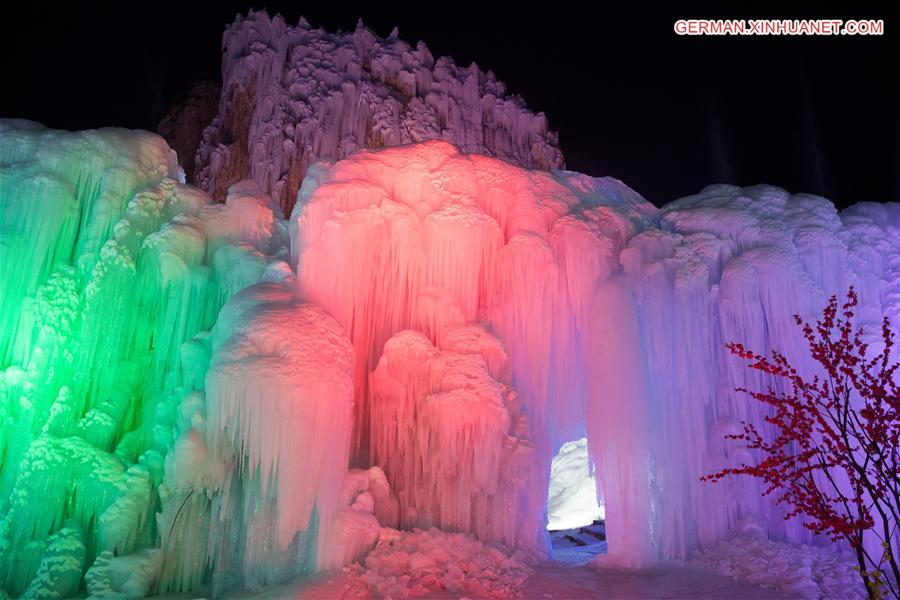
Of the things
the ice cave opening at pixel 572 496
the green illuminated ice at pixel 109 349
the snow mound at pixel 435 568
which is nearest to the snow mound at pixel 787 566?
the snow mound at pixel 435 568

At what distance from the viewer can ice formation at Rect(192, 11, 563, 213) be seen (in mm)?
15938

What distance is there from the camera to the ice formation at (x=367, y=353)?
683cm

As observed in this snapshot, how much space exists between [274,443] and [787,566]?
5478 millimetres

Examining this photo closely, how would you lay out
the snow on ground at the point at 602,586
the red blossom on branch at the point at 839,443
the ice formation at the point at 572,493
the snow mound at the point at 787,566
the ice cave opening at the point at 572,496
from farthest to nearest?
the ice formation at the point at 572,493 → the ice cave opening at the point at 572,496 → the snow mound at the point at 787,566 → the snow on ground at the point at 602,586 → the red blossom on branch at the point at 839,443

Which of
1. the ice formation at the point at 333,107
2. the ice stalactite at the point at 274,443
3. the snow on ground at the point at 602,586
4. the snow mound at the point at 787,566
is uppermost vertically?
the ice formation at the point at 333,107

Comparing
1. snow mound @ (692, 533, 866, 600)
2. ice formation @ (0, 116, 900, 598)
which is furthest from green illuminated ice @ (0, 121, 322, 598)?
snow mound @ (692, 533, 866, 600)

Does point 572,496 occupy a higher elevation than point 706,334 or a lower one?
lower

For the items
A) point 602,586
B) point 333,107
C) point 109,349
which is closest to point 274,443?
point 109,349

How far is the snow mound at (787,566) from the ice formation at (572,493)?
5825 mm

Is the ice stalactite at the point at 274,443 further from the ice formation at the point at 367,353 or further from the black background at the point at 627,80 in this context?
the black background at the point at 627,80

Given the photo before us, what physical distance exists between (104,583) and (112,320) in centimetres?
317

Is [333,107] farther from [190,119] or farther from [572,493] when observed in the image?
[572,493]

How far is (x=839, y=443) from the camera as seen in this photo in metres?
4.95

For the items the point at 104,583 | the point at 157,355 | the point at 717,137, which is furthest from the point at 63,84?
the point at 717,137
